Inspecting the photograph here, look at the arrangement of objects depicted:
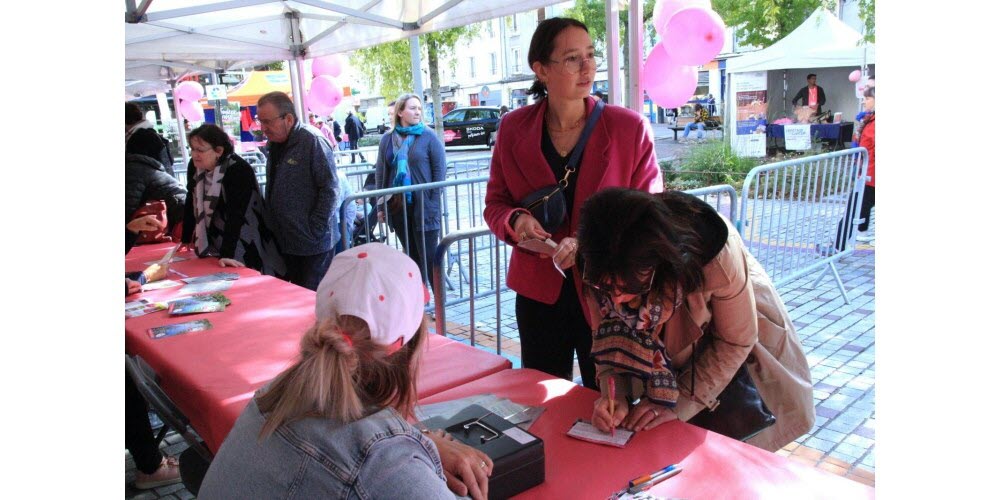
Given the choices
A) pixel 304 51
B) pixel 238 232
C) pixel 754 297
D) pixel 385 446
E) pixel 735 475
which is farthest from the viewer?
pixel 304 51

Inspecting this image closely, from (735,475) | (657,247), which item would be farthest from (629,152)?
(735,475)

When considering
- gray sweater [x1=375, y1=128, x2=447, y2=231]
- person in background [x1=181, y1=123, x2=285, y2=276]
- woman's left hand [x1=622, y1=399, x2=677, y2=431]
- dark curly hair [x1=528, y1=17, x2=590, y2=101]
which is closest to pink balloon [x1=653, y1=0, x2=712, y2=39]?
gray sweater [x1=375, y1=128, x2=447, y2=231]

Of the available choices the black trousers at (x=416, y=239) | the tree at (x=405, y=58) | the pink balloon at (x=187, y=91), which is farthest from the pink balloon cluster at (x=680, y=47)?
the pink balloon at (x=187, y=91)

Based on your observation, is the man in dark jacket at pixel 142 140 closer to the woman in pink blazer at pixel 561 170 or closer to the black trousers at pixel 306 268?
the black trousers at pixel 306 268

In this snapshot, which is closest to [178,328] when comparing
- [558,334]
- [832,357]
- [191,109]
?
[558,334]

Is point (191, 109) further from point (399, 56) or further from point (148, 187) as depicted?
point (148, 187)

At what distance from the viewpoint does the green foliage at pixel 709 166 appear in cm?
1057

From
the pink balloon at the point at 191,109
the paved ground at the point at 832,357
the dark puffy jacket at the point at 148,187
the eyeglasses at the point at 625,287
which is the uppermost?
the pink balloon at the point at 191,109

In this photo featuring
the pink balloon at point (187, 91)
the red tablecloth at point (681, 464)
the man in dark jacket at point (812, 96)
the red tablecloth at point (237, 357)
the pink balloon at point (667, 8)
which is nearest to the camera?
the red tablecloth at point (681, 464)

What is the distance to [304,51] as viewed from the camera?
6754mm

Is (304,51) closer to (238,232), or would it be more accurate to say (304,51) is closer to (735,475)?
(238,232)

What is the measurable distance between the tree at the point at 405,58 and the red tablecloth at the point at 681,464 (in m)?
14.3

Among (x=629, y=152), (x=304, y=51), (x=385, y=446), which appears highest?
(x=304, y=51)

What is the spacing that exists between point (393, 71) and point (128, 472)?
1600 cm
